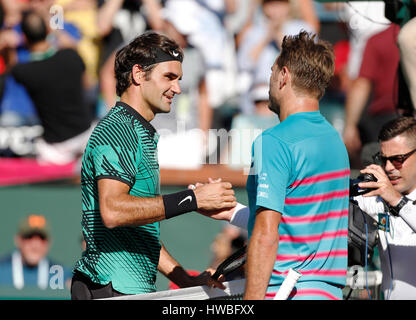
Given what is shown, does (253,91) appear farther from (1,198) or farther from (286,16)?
(1,198)

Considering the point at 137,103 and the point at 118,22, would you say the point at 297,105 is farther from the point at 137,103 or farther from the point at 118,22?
the point at 118,22

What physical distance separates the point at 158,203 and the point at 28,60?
16.5ft

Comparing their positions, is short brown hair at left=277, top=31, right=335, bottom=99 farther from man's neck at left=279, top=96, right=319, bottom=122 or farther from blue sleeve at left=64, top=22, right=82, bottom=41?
blue sleeve at left=64, top=22, right=82, bottom=41

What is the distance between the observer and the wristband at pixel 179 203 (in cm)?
327

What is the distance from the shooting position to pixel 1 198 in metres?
7.75

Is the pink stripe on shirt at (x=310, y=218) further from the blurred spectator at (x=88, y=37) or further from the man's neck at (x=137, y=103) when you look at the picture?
the blurred spectator at (x=88, y=37)

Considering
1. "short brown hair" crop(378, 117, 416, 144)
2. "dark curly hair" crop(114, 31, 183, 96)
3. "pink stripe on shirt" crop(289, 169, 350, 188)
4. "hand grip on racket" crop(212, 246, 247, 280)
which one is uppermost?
"dark curly hair" crop(114, 31, 183, 96)

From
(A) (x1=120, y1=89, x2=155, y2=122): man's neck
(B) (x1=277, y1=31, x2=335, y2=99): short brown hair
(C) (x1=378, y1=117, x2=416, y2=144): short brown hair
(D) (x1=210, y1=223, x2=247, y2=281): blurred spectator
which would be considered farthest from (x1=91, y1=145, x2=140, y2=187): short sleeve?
(D) (x1=210, y1=223, x2=247, y2=281): blurred spectator

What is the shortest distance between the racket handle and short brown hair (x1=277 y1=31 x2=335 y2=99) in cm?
76

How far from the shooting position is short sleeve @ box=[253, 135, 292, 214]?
2.97m

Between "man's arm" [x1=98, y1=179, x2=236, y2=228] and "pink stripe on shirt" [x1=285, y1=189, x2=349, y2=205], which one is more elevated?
"pink stripe on shirt" [x1=285, y1=189, x2=349, y2=205]

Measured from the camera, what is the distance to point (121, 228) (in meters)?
3.36

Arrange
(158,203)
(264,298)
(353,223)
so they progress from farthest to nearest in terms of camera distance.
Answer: (353,223)
(158,203)
(264,298)
